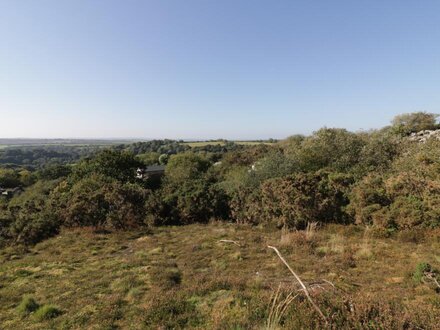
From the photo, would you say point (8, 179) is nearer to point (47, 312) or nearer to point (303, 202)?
point (303, 202)

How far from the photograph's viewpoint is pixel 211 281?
5938mm

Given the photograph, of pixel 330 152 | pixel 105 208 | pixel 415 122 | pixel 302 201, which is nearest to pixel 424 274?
pixel 302 201

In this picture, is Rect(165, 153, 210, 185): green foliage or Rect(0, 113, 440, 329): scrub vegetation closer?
Rect(0, 113, 440, 329): scrub vegetation

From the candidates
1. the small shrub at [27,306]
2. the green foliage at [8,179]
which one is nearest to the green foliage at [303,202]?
the small shrub at [27,306]

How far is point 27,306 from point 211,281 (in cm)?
397

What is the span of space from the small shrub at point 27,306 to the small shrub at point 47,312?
14.4 inches

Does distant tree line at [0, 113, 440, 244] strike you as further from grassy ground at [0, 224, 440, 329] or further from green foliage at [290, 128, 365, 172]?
grassy ground at [0, 224, 440, 329]

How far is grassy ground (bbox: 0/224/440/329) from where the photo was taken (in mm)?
3949

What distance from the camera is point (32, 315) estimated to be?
17.7ft

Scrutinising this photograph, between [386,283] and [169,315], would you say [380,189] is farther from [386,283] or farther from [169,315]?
[169,315]

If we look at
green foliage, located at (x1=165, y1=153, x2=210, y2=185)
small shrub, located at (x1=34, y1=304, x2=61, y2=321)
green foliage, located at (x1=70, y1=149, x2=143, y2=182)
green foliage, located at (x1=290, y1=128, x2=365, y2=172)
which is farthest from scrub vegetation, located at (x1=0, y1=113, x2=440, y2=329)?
green foliage, located at (x1=165, y1=153, x2=210, y2=185)

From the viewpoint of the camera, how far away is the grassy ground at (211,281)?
395 centimetres

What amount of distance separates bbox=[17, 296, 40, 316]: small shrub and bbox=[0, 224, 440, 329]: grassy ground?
23 mm

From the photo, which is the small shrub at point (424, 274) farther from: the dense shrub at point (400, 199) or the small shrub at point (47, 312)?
the small shrub at point (47, 312)
